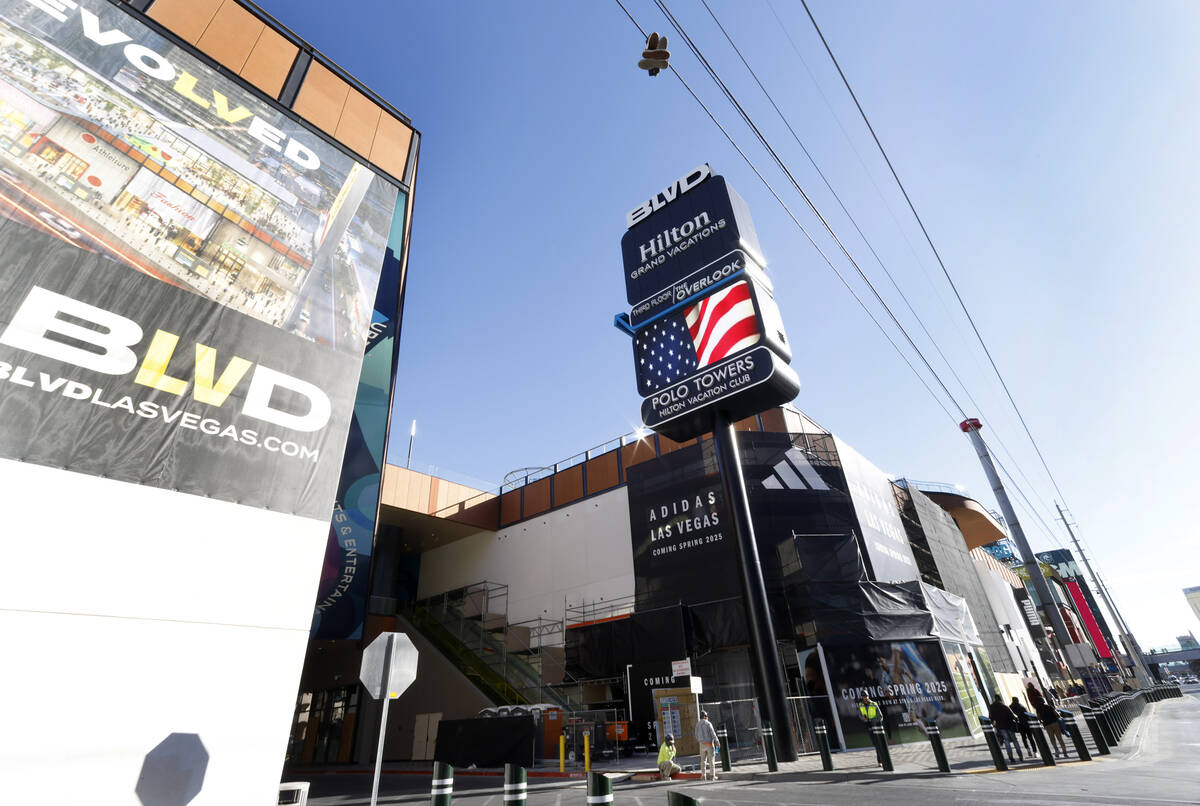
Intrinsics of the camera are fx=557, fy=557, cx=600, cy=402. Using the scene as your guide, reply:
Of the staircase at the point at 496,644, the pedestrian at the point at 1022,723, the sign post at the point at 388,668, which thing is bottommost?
the pedestrian at the point at 1022,723

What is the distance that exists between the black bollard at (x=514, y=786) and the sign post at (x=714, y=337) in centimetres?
987

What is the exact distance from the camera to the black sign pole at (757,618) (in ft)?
44.3

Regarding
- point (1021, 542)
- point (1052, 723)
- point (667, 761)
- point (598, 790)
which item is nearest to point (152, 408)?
point (598, 790)

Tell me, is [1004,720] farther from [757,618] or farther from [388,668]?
[388,668]

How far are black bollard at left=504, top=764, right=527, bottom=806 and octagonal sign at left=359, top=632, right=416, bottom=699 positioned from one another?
6.67ft

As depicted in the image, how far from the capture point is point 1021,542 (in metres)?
32.1

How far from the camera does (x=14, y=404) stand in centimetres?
704

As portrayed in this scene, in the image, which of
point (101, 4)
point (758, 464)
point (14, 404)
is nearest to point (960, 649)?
point (758, 464)

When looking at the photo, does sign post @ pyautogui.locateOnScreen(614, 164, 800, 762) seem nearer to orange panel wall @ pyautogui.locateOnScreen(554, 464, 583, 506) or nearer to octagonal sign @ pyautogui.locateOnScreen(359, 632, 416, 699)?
octagonal sign @ pyautogui.locateOnScreen(359, 632, 416, 699)

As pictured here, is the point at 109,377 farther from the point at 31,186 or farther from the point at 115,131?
the point at 115,131

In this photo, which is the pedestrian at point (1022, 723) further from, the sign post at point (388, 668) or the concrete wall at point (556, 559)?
the concrete wall at point (556, 559)

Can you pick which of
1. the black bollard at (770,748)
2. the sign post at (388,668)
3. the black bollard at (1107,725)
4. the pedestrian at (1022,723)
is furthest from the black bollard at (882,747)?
the sign post at (388,668)

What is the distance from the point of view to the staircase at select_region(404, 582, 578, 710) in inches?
930

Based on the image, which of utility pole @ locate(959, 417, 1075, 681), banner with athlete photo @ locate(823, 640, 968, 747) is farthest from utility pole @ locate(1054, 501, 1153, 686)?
banner with athlete photo @ locate(823, 640, 968, 747)
